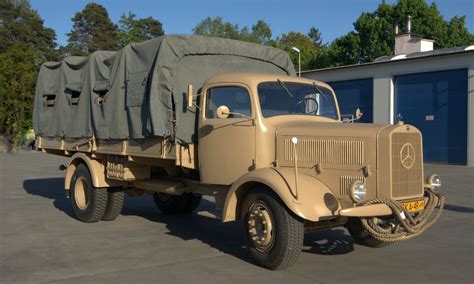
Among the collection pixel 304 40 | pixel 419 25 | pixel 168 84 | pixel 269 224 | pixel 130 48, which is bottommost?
pixel 269 224

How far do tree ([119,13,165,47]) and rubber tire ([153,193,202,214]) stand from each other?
55253 mm

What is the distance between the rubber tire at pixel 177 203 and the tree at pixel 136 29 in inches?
2175

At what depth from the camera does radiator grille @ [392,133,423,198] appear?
6.07 meters

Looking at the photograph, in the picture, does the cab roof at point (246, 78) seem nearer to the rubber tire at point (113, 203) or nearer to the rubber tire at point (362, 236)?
the rubber tire at point (362, 236)

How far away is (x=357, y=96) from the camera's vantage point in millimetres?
29219

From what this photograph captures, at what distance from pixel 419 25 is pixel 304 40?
3930 cm

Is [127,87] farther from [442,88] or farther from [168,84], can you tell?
[442,88]

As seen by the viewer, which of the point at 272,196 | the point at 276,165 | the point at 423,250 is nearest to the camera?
the point at 272,196

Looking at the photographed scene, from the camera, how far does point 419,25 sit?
51344 millimetres

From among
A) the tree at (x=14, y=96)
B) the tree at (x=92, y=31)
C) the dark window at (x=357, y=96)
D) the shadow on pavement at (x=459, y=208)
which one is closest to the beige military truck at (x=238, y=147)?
the shadow on pavement at (x=459, y=208)

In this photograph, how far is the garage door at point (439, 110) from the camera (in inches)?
957

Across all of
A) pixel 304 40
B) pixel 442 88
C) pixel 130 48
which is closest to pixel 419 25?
pixel 442 88

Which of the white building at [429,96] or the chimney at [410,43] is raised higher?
the chimney at [410,43]

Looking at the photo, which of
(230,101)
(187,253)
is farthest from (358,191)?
(187,253)
